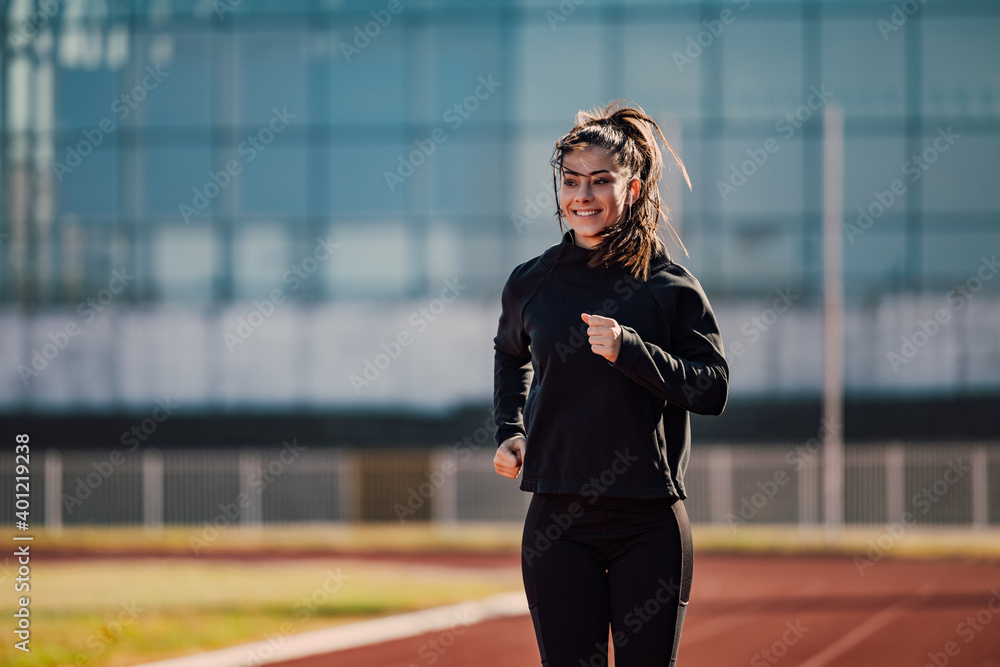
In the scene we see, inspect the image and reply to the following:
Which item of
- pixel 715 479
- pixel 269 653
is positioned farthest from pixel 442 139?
pixel 269 653

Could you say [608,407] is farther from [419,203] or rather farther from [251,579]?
[419,203]

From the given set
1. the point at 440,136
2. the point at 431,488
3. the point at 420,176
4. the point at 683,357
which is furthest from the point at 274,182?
the point at 683,357

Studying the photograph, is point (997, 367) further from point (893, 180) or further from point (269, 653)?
point (269, 653)

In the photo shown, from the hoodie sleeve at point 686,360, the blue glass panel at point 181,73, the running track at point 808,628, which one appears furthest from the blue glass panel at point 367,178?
the hoodie sleeve at point 686,360

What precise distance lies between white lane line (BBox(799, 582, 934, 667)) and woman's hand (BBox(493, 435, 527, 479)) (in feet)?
21.1

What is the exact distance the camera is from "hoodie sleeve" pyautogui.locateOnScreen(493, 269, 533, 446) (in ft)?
11.5

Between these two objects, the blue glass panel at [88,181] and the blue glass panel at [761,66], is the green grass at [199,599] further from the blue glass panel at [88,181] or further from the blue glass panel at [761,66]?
the blue glass panel at [761,66]

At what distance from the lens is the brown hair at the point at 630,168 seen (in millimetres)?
3387

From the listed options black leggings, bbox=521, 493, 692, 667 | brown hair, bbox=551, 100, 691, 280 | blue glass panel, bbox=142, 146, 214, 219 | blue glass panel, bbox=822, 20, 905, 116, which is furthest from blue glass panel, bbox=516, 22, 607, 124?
black leggings, bbox=521, 493, 692, 667

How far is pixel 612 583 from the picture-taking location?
3.24 meters

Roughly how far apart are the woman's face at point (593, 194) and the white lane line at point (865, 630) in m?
6.62

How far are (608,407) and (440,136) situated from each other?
23.8m

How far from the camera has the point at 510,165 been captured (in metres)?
26.8

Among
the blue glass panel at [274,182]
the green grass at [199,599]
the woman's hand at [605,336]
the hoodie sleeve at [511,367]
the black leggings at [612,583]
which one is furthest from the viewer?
the blue glass panel at [274,182]
